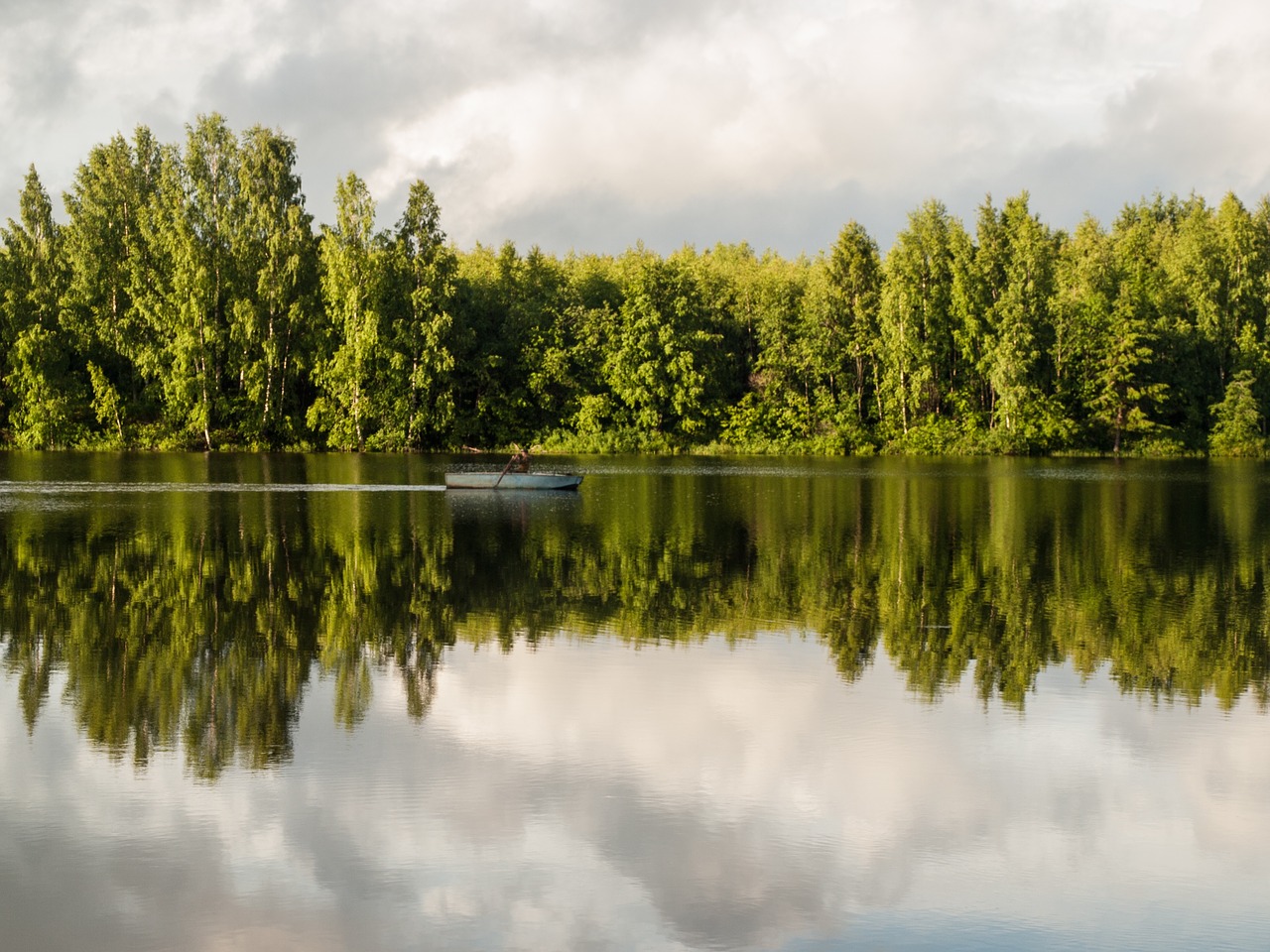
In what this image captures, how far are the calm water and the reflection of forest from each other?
0.12 meters

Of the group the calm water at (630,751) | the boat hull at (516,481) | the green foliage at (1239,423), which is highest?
the green foliage at (1239,423)

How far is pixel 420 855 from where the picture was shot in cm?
924

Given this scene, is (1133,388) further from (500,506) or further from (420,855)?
(420,855)

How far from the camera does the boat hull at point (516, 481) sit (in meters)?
47.2

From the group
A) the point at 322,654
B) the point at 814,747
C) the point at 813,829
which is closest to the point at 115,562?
the point at 322,654

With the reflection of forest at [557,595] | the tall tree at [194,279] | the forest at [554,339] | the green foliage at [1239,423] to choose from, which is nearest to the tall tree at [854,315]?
the forest at [554,339]

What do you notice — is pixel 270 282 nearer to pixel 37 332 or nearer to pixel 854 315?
pixel 37 332

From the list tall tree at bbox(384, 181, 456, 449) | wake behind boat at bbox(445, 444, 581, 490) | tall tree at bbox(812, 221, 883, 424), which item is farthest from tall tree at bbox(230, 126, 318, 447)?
wake behind boat at bbox(445, 444, 581, 490)

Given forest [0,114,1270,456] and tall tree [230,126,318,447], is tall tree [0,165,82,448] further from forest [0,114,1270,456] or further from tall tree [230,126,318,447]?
tall tree [230,126,318,447]

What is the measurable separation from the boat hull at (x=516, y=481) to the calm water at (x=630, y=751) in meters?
20.4

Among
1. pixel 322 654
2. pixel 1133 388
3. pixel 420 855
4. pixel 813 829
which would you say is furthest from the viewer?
pixel 1133 388

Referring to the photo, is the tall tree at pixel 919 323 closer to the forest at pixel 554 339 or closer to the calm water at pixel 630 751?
the forest at pixel 554 339

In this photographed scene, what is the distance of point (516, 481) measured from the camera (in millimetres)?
47500

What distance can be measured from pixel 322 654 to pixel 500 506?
25.7 metres
